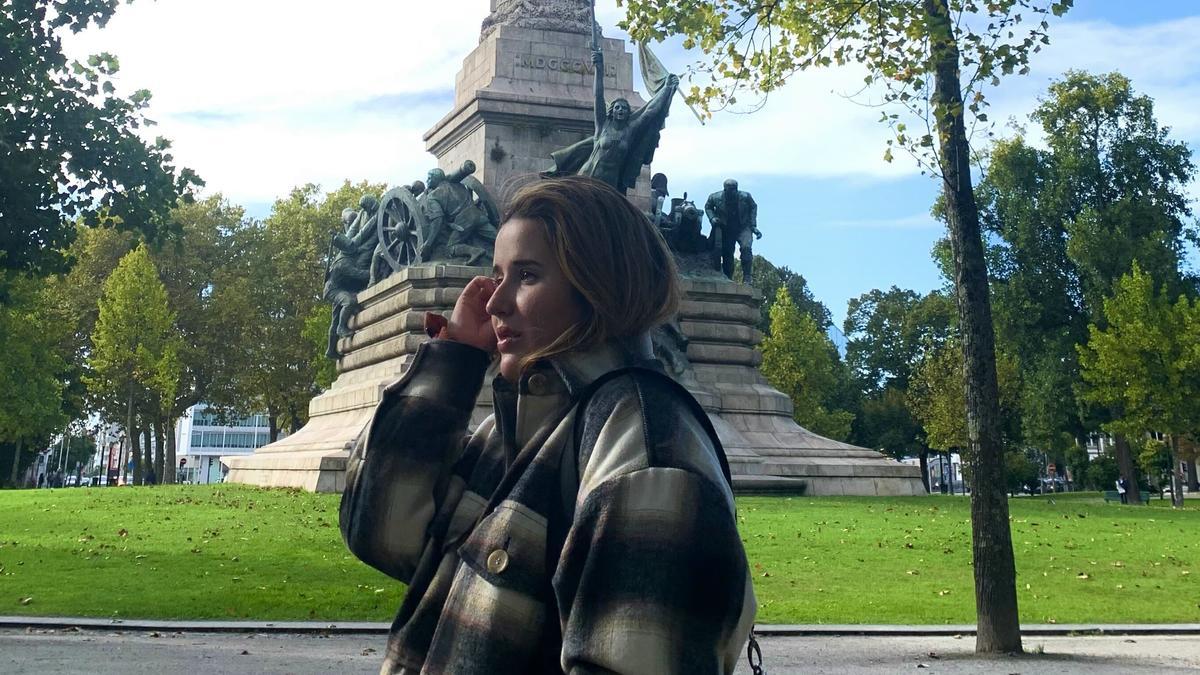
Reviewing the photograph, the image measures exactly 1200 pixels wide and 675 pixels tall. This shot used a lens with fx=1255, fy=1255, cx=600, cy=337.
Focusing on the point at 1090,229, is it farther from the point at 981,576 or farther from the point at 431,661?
the point at 431,661

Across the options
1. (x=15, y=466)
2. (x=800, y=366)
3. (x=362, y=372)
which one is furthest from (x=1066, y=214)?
(x=15, y=466)

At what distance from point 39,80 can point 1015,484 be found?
2075 inches

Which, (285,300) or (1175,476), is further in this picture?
(285,300)

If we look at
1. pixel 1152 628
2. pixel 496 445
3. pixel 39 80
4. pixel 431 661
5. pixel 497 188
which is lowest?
pixel 1152 628

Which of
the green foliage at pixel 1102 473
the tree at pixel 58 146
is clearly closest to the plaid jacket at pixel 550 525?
the tree at pixel 58 146

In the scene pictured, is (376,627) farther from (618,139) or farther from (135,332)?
(135,332)

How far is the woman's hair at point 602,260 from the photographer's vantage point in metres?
2.22

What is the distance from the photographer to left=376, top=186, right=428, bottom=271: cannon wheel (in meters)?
26.7

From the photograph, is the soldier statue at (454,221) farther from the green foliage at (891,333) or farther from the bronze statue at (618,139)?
the green foliage at (891,333)

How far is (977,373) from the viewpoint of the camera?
9.88 meters

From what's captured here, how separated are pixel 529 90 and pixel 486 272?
5072 millimetres

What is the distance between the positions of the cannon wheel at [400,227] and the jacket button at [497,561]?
80.8 ft

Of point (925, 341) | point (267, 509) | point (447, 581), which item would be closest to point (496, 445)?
point (447, 581)

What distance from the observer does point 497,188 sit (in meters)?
27.8
